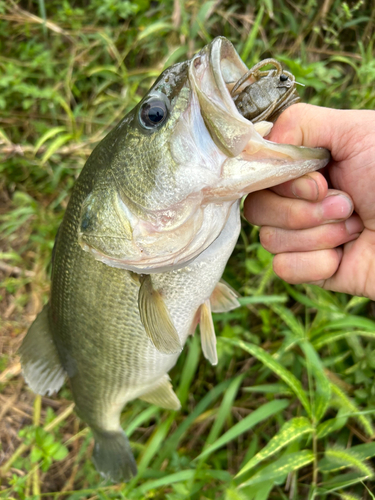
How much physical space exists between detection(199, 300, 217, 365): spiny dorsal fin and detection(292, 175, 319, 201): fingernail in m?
0.60

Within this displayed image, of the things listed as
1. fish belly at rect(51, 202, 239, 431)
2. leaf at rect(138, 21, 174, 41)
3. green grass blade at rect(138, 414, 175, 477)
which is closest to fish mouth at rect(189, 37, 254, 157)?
fish belly at rect(51, 202, 239, 431)

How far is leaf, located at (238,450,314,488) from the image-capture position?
147 cm

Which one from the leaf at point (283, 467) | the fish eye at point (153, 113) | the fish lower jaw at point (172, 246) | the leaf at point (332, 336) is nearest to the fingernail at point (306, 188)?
the fish lower jaw at point (172, 246)

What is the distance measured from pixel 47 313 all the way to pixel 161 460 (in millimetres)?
1080

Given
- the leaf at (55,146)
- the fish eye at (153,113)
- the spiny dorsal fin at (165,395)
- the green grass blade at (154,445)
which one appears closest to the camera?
the fish eye at (153,113)

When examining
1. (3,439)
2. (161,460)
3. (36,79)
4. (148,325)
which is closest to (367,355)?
(148,325)

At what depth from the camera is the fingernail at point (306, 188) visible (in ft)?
3.83

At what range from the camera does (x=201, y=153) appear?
3.24 ft

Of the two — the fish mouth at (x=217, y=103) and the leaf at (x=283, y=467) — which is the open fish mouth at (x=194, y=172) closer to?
the fish mouth at (x=217, y=103)

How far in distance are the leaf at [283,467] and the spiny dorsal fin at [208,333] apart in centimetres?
54

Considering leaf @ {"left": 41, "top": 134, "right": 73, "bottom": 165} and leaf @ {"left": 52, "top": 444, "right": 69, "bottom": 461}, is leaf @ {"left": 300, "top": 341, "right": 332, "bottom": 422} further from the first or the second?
leaf @ {"left": 41, "top": 134, "right": 73, "bottom": 165}

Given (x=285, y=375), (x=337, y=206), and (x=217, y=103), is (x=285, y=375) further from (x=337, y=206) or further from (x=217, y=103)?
(x=217, y=103)

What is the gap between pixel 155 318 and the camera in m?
1.30

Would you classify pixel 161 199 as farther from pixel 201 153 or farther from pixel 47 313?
pixel 47 313
